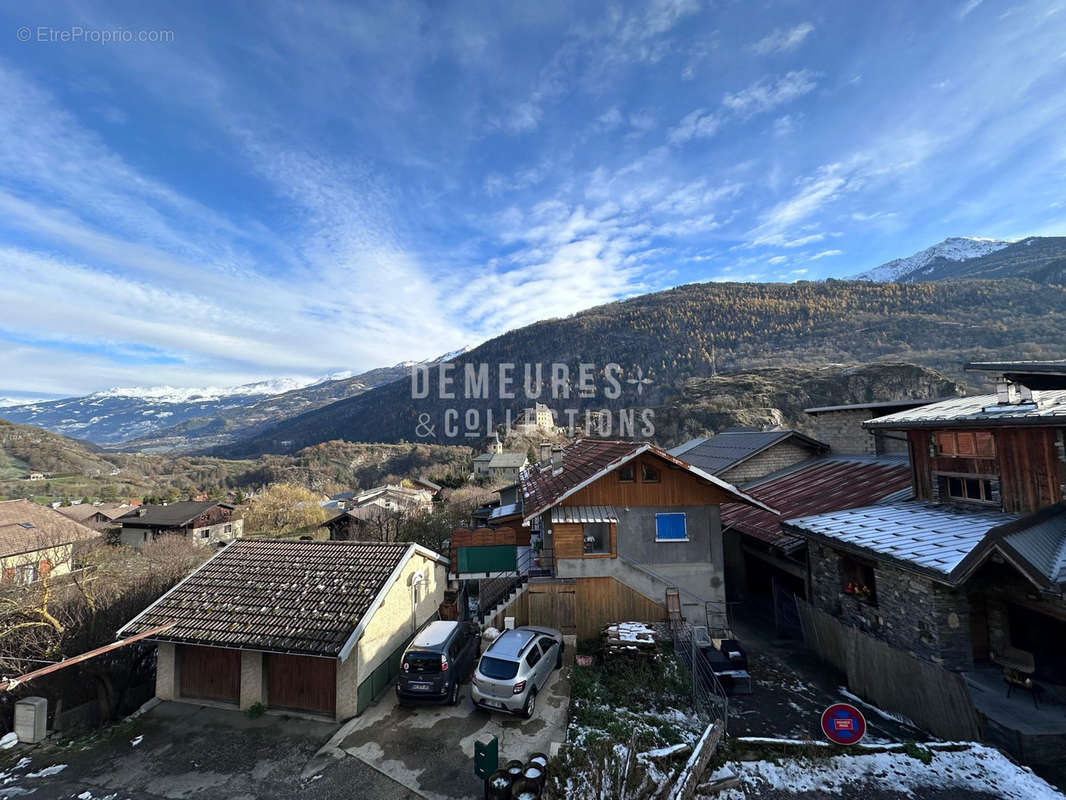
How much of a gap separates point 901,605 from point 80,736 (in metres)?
21.4

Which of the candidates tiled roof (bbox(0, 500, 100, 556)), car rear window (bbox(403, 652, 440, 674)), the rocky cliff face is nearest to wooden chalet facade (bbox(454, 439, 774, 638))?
car rear window (bbox(403, 652, 440, 674))

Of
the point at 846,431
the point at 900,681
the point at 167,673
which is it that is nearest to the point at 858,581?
the point at 900,681

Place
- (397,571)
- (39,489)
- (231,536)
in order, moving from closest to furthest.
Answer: (397,571)
(231,536)
(39,489)

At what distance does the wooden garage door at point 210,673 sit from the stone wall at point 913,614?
56.2 ft

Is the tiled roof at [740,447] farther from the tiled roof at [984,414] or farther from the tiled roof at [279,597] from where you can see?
the tiled roof at [279,597]

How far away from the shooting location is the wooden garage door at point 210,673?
41.7 feet

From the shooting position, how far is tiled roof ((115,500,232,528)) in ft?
154

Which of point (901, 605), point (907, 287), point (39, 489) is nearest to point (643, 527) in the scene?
point (901, 605)

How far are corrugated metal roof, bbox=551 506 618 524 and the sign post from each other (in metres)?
8.13

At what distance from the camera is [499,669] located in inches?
432

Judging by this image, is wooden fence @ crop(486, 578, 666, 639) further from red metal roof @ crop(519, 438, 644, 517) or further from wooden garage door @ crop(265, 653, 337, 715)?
wooden garage door @ crop(265, 653, 337, 715)

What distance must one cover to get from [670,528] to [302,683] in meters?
12.2

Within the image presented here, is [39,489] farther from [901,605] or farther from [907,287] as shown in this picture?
[907,287]

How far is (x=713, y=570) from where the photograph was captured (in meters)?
16.1
